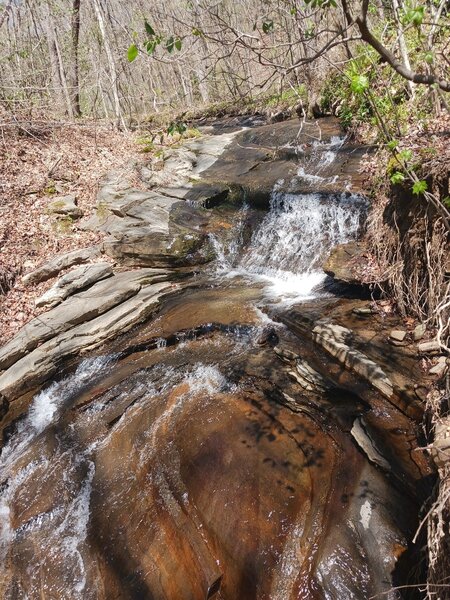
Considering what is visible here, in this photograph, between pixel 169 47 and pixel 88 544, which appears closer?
pixel 169 47

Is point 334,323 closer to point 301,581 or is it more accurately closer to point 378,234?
point 378,234

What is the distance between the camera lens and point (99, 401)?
6035 mm

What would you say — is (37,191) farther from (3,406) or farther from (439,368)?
(439,368)

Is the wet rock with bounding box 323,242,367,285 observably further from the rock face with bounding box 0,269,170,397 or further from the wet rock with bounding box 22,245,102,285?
the wet rock with bounding box 22,245,102,285

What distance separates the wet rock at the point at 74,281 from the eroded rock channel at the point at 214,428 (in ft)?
0.14

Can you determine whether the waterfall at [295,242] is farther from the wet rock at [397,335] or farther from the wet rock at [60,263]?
the wet rock at [60,263]

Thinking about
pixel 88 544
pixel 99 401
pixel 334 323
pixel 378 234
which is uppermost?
pixel 378 234

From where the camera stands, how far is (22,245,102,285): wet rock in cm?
867

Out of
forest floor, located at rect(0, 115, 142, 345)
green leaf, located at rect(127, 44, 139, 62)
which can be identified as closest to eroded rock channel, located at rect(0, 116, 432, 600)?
forest floor, located at rect(0, 115, 142, 345)

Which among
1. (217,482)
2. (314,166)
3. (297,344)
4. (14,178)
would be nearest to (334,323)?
(297,344)

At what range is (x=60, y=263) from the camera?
8953 mm

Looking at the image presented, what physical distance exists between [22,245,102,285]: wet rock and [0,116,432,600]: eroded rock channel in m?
0.51

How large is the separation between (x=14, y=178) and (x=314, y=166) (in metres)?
8.73

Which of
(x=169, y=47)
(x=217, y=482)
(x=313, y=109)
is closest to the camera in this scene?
(x=169, y=47)
